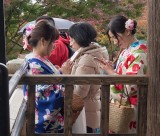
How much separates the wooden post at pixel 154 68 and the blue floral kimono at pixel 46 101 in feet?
1.97

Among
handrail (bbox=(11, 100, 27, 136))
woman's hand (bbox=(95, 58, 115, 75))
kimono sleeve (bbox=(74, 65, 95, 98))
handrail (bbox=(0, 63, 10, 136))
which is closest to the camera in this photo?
handrail (bbox=(0, 63, 10, 136))

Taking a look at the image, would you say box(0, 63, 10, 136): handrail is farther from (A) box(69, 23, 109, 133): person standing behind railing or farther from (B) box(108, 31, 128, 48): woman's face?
(B) box(108, 31, 128, 48): woman's face

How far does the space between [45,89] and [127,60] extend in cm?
64

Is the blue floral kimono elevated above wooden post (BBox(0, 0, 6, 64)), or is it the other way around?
wooden post (BBox(0, 0, 6, 64))

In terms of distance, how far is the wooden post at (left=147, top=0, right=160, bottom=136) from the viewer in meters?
2.19

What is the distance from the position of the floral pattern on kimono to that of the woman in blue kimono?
1.57 ft

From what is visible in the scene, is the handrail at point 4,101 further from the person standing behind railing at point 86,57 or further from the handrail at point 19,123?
the person standing behind railing at point 86,57

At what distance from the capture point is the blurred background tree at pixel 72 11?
28.7ft

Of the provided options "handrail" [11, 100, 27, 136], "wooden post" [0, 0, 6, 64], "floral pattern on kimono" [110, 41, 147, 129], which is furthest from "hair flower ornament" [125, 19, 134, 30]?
"wooden post" [0, 0, 6, 64]

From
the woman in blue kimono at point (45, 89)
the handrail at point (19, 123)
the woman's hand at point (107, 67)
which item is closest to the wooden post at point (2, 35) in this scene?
the handrail at point (19, 123)

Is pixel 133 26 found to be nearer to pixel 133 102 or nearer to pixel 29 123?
pixel 133 102

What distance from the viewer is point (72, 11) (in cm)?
879

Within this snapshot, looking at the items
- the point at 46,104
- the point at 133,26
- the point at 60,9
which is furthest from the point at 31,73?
the point at 60,9

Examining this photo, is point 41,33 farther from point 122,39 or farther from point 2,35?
point 2,35
